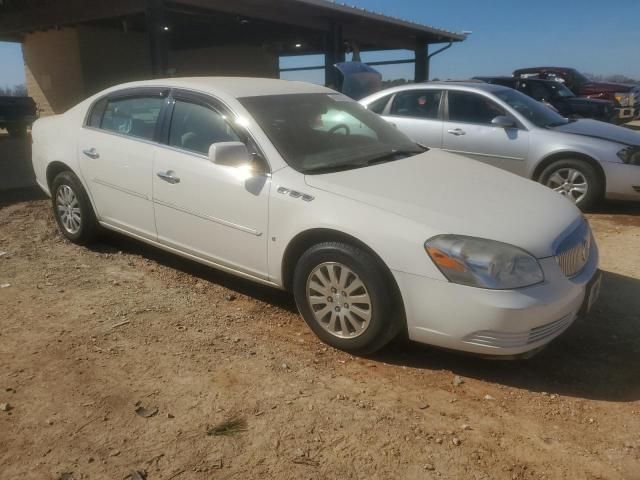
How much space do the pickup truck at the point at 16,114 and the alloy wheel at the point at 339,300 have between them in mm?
14422

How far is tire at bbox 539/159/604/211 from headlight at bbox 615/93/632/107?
1129 cm

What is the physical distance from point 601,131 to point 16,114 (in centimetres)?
1415

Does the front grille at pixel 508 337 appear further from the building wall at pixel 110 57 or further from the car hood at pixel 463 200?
the building wall at pixel 110 57

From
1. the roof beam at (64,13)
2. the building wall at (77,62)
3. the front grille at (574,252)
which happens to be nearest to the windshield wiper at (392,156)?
the front grille at (574,252)

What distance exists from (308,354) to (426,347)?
732mm

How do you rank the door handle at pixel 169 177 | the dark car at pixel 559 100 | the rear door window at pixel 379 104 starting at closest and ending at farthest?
the door handle at pixel 169 177 < the rear door window at pixel 379 104 < the dark car at pixel 559 100

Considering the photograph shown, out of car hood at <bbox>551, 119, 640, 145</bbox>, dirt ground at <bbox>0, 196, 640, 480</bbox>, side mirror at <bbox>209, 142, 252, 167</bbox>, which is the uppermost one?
side mirror at <bbox>209, 142, 252, 167</bbox>

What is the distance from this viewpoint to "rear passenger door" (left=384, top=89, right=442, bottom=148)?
24.2 feet

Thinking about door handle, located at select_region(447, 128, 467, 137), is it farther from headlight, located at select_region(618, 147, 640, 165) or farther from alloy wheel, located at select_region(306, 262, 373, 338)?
alloy wheel, located at select_region(306, 262, 373, 338)

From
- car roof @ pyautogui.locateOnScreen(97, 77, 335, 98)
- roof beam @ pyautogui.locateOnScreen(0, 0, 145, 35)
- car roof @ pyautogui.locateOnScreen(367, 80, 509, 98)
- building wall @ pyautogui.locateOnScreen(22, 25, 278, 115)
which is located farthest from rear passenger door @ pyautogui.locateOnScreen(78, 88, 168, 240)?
building wall @ pyautogui.locateOnScreen(22, 25, 278, 115)

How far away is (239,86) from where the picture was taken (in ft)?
13.5

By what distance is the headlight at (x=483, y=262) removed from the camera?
2.83m

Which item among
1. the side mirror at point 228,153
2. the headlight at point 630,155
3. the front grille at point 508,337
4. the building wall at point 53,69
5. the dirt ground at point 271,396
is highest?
the building wall at point 53,69

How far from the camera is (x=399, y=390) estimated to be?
3.00 m
